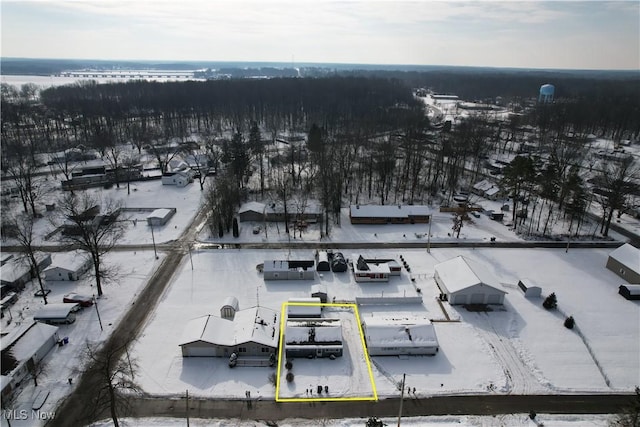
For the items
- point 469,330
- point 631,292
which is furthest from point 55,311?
point 631,292

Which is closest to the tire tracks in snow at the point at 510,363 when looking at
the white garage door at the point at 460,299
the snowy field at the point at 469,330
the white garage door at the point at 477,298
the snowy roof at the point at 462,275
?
the snowy field at the point at 469,330

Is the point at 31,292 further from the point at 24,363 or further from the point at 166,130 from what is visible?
the point at 166,130

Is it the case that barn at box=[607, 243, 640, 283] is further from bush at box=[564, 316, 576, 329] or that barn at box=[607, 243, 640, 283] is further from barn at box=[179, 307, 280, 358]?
barn at box=[179, 307, 280, 358]

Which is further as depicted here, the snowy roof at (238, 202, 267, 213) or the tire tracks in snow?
the snowy roof at (238, 202, 267, 213)

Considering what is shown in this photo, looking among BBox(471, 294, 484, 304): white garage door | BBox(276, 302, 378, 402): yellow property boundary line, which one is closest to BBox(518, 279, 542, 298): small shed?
BBox(471, 294, 484, 304): white garage door

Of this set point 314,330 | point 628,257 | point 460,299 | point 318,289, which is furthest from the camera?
point 628,257

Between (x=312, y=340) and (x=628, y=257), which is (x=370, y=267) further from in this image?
(x=628, y=257)

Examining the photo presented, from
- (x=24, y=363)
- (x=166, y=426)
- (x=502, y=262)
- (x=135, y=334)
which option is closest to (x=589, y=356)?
(x=502, y=262)
